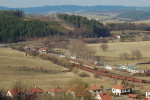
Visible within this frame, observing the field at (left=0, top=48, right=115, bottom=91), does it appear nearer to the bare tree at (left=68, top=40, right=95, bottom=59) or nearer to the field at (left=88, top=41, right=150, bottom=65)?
the field at (left=88, top=41, right=150, bottom=65)

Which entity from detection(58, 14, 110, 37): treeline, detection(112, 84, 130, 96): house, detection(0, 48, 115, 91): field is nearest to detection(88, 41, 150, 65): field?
detection(0, 48, 115, 91): field

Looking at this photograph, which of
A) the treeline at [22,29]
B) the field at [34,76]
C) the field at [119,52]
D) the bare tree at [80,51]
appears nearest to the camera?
the field at [34,76]

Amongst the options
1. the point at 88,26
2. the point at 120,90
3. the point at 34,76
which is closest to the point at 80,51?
the point at 34,76

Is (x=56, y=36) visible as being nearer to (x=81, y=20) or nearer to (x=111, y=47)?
(x=111, y=47)

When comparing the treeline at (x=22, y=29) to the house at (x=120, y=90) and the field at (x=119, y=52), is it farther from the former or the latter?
the house at (x=120, y=90)

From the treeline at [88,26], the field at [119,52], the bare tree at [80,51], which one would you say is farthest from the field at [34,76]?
the treeline at [88,26]

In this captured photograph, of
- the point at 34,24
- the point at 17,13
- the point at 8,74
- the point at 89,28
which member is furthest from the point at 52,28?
the point at 8,74

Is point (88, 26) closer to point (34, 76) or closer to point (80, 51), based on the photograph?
point (80, 51)

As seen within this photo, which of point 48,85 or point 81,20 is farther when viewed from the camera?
point 81,20
